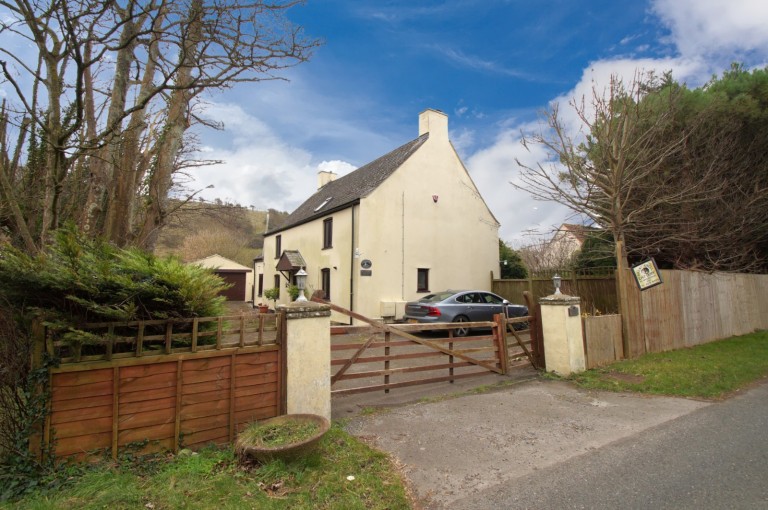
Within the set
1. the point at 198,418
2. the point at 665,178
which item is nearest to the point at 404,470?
the point at 198,418

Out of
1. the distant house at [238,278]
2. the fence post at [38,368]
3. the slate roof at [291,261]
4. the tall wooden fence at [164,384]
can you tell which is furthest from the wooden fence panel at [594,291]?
the distant house at [238,278]

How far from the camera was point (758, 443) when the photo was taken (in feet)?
14.4

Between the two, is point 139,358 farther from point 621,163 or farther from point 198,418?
point 621,163

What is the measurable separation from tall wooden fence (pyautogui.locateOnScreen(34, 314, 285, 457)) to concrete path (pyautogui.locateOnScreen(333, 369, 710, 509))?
1.40m

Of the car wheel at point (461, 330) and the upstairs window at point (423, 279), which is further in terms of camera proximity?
the upstairs window at point (423, 279)

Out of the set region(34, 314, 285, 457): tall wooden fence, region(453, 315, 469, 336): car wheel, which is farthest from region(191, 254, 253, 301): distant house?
region(34, 314, 285, 457): tall wooden fence

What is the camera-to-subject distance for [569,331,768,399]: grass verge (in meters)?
6.57

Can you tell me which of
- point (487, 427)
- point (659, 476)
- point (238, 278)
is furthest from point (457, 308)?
point (238, 278)

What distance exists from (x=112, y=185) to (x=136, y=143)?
2.32ft

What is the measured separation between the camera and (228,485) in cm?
328

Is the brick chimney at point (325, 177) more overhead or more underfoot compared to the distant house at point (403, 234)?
more overhead

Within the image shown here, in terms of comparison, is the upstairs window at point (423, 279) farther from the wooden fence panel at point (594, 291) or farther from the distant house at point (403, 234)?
the wooden fence panel at point (594, 291)

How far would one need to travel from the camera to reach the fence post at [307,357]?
4637 mm

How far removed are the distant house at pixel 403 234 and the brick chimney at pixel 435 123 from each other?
0.04m
